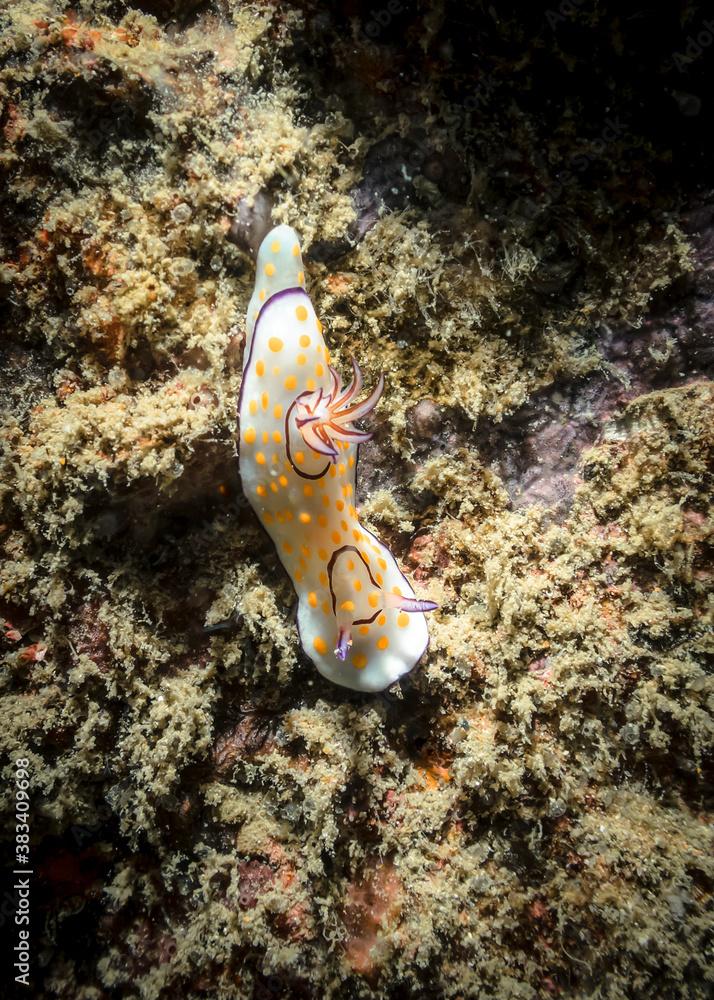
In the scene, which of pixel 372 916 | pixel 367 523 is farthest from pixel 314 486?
pixel 372 916

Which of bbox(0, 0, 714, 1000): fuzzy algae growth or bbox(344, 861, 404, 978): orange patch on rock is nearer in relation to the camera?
bbox(0, 0, 714, 1000): fuzzy algae growth

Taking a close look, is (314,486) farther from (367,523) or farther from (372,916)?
(372,916)

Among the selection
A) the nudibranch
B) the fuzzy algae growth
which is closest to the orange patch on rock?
the fuzzy algae growth

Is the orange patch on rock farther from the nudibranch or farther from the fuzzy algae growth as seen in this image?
the nudibranch

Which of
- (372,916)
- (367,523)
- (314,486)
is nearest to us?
(314,486)

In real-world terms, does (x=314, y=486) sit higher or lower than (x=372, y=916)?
higher

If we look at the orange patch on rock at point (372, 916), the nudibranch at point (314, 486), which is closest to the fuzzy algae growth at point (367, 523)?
the orange patch on rock at point (372, 916)

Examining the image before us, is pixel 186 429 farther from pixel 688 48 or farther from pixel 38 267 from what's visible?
pixel 688 48

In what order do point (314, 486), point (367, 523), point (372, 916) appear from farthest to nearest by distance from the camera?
point (367, 523)
point (372, 916)
point (314, 486)
